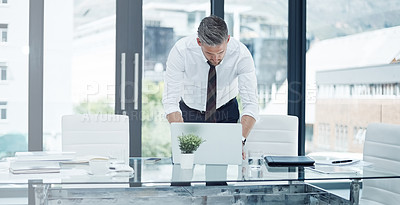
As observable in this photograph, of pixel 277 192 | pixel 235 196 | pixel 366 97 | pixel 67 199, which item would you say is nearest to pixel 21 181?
pixel 67 199

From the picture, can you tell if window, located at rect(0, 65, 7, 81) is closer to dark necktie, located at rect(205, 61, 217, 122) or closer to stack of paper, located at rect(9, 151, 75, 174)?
dark necktie, located at rect(205, 61, 217, 122)

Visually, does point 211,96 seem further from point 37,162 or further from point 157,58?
point 157,58

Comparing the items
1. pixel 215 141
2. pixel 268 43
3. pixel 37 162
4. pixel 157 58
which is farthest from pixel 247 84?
pixel 268 43

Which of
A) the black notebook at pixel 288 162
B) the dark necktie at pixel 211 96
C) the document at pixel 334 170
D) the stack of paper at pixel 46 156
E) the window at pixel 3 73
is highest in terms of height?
the window at pixel 3 73

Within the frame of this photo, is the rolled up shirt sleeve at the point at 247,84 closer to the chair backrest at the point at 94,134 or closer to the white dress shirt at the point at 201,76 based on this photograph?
the white dress shirt at the point at 201,76

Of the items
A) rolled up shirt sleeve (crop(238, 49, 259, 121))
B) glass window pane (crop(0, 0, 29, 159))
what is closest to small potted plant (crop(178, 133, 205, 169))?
rolled up shirt sleeve (crop(238, 49, 259, 121))

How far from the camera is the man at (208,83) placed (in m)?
3.26

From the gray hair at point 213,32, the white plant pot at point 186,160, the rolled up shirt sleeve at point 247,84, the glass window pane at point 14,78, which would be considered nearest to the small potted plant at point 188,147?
the white plant pot at point 186,160

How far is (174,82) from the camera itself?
10.7ft

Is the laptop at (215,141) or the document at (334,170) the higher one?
the laptop at (215,141)

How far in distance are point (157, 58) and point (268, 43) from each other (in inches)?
47.2

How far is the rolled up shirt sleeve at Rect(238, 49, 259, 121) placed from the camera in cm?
324

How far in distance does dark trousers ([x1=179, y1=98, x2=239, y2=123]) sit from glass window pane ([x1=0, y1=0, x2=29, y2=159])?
6.40 feet

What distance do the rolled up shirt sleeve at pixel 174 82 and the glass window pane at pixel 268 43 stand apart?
195cm
